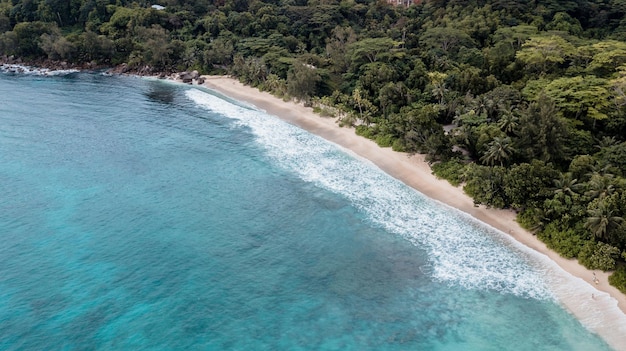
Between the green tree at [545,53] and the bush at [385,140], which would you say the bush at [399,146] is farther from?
the green tree at [545,53]

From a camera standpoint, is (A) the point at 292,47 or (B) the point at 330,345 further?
(A) the point at 292,47

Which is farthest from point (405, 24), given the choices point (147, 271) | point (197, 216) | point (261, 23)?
point (147, 271)

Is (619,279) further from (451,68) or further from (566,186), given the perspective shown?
(451,68)

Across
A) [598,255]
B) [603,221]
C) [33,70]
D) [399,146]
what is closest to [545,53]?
[399,146]

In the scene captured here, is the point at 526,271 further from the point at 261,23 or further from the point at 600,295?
the point at 261,23

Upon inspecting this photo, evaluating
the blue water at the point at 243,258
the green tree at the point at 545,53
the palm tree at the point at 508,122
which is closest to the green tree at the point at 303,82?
the blue water at the point at 243,258

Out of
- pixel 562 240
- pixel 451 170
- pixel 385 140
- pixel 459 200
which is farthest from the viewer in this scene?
pixel 385 140

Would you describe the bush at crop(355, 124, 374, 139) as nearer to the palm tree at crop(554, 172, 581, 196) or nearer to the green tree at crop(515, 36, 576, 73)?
the palm tree at crop(554, 172, 581, 196)
